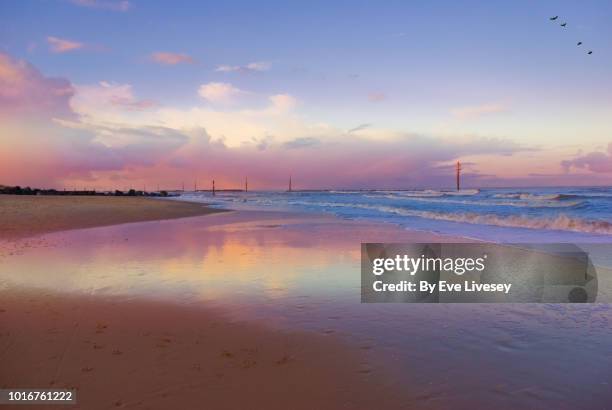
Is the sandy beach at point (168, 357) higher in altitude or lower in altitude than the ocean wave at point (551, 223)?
lower

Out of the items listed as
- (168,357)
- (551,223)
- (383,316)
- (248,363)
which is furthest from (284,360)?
(551,223)

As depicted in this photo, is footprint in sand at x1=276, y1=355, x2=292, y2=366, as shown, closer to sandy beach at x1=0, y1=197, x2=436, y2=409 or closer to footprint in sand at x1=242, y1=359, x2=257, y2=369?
sandy beach at x1=0, y1=197, x2=436, y2=409

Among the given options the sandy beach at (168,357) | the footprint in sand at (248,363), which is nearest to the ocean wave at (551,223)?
the sandy beach at (168,357)

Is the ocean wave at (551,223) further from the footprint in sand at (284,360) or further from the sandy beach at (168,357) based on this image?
the footprint in sand at (284,360)

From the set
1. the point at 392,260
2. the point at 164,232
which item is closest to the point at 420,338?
the point at 392,260

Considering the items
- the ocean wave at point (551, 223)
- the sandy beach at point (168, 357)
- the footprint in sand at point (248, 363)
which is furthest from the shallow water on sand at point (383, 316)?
the ocean wave at point (551, 223)

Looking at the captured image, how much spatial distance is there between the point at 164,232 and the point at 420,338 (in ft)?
51.5

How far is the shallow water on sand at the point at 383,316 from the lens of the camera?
4148 mm

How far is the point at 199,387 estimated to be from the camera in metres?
4.05

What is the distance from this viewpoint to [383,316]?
6520 millimetres

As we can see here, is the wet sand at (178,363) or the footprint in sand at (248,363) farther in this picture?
the footprint in sand at (248,363)

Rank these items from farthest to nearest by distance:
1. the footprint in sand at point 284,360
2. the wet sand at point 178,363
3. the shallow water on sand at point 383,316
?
the footprint in sand at point 284,360, the shallow water on sand at point 383,316, the wet sand at point 178,363

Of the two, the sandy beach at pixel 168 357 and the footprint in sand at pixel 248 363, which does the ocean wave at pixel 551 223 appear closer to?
the sandy beach at pixel 168 357

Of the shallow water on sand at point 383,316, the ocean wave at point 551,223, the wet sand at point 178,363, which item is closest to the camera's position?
the wet sand at point 178,363
